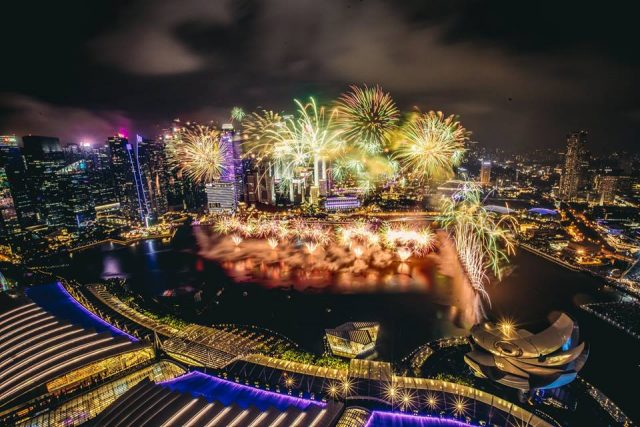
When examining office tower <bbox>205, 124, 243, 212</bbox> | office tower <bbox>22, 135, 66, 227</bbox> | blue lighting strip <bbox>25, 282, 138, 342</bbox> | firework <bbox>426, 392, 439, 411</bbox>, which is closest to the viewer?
firework <bbox>426, 392, 439, 411</bbox>

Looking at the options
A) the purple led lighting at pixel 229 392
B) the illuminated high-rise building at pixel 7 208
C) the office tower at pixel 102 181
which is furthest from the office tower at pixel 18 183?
the purple led lighting at pixel 229 392

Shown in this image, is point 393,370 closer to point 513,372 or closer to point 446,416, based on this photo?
point 446,416

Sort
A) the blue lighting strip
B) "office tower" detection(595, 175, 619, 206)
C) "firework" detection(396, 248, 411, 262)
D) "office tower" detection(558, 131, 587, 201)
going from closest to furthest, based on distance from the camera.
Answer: the blue lighting strip < "firework" detection(396, 248, 411, 262) < "office tower" detection(595, 175, 619, 206) < "office tower" detection(558, 131, 587, 201)

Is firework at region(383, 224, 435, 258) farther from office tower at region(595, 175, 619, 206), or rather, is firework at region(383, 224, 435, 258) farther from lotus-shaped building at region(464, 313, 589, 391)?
office tower at region(595, 175, 619, 206)

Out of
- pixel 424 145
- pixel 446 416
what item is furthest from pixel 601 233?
pixel 446 416

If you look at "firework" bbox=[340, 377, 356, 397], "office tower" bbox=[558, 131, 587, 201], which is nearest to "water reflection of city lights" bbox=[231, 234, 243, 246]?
"firework" bbox=[340, 377, 356, 397]

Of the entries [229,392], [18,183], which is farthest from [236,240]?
[18,183]
